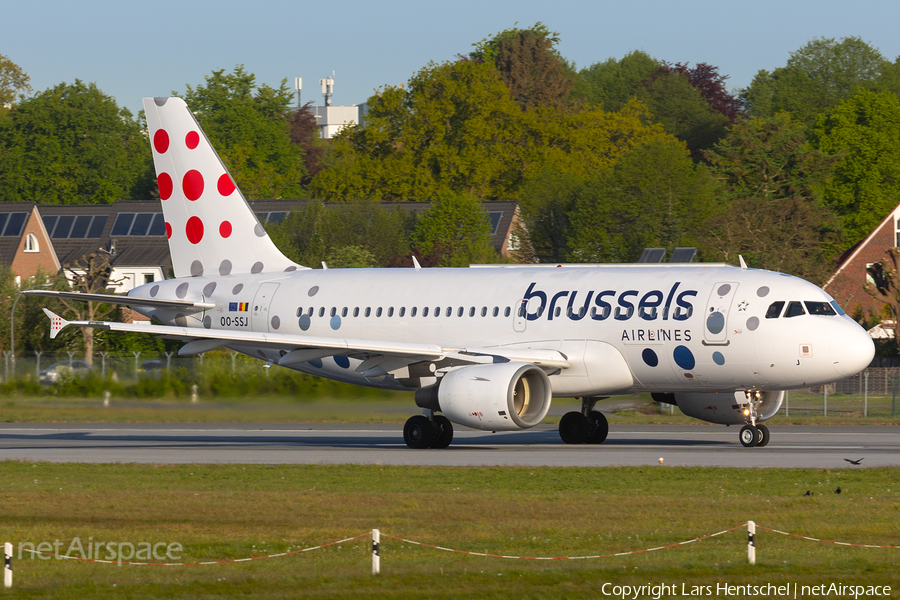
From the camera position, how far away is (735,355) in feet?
99.2

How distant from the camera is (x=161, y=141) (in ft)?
131

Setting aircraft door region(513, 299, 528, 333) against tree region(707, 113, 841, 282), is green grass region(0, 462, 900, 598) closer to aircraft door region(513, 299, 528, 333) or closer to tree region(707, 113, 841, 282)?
aircraft door region(513, 299, 528, 333)

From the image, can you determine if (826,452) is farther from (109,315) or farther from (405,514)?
(109,315)

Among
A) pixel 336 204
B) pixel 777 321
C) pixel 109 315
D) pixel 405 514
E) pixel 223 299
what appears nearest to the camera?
pixel 405 514

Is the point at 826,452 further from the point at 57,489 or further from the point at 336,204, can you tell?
the point at 336,204

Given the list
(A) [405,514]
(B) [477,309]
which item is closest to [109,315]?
(B) [477,309]

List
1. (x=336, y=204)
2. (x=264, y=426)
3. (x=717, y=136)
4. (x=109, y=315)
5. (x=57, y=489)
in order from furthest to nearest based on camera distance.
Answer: (x=717, y=136), (x=336, y=204), (x=109, y=315), (x=264, y=426), (x=57, y=489)

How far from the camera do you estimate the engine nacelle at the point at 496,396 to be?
29.7 metres

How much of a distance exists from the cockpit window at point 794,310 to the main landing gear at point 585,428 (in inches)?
249

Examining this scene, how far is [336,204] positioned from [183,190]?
151ft

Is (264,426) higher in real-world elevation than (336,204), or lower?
lower

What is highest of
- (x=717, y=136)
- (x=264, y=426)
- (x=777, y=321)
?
(x=717, y=136)

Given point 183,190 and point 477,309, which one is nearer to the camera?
point 477,309

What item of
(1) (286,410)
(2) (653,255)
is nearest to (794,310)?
(1) (286,410)
